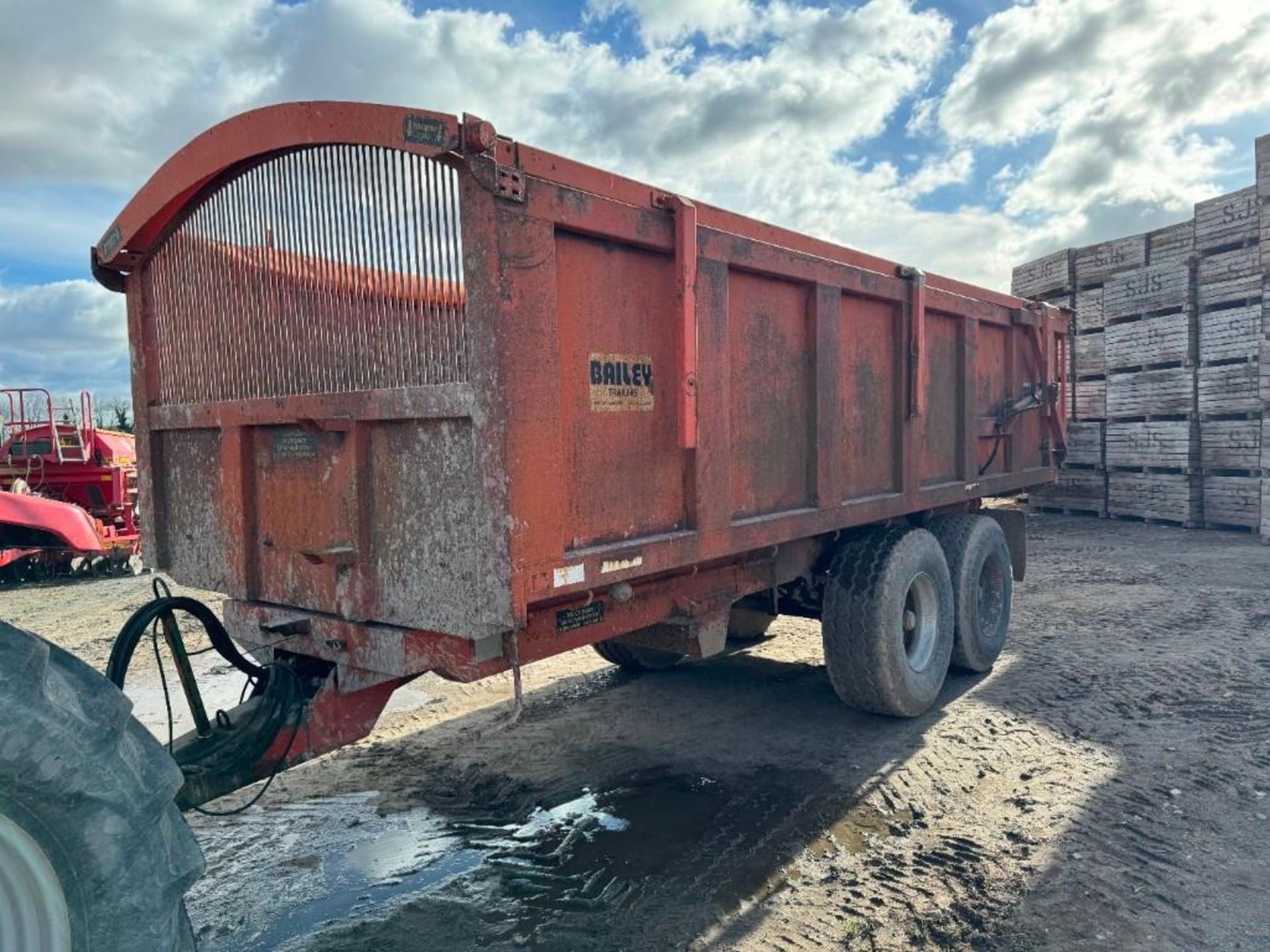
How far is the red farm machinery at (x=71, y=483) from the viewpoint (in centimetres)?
1009

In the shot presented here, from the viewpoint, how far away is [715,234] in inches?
141

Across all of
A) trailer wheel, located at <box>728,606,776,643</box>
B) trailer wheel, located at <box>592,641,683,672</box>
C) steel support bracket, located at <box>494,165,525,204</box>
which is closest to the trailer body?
steel support bracket, located at <box>494,165,525,204</box>

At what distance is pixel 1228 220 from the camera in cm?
1091

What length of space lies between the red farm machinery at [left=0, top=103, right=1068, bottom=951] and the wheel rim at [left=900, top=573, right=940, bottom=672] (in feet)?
3.68

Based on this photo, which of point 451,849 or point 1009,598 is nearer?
point 451,849

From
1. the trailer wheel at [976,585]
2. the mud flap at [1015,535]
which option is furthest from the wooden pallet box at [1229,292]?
the trailer wheel at [976,585]

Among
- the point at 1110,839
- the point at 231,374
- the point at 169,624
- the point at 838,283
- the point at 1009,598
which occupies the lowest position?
the point at 1110,839

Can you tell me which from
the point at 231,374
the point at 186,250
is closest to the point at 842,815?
the point at 231,374

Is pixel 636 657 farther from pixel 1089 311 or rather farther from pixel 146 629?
pixel 1089 311

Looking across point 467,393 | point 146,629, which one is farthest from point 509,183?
point 146,629

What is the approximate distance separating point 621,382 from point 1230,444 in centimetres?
1081

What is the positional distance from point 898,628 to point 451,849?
2654mm

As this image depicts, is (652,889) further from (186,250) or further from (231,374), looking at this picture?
(186,250)

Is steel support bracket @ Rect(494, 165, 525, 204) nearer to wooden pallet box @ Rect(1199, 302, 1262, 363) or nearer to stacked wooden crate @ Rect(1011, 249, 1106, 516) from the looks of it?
wooden pallet box @ Rect(1199, 302, 1262, 363)
